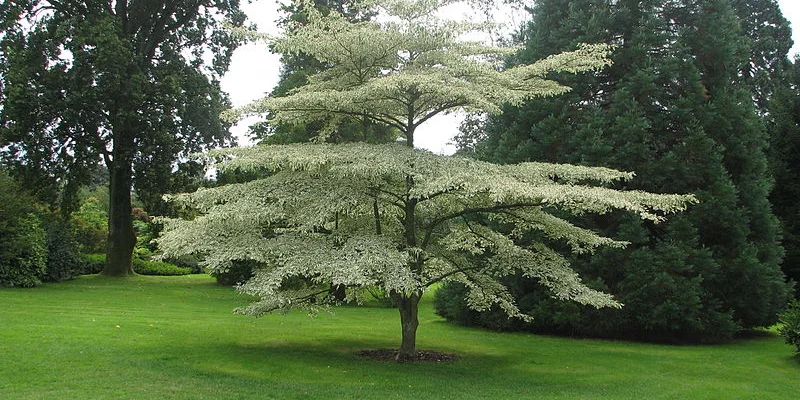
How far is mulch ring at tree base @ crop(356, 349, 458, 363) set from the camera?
35.1 feet

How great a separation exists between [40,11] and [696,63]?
21.5 m

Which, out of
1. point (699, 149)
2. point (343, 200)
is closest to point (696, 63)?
point (699, 149)

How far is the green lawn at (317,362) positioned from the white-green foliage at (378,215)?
3.78 ft

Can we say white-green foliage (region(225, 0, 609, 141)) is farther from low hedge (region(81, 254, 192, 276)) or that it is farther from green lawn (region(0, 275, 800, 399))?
low hedge (region(81, 254, 192, 276))

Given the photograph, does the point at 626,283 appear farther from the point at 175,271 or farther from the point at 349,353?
the point at 175,271

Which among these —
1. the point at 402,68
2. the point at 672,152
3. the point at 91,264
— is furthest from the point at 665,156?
the point at 91,264

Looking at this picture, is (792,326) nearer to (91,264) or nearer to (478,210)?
(478,210)

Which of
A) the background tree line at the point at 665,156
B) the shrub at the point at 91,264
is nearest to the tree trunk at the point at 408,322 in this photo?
the background tree line at the point at 665,156

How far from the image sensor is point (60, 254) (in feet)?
72.8

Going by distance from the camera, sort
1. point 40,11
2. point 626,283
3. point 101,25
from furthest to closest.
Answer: point 40,11 < point 101,25 < point 626,283

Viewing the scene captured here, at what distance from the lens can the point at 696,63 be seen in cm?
1511

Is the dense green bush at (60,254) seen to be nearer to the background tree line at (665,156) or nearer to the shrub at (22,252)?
the shrub at (22,252)

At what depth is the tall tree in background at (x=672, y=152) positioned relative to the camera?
13.4 meters

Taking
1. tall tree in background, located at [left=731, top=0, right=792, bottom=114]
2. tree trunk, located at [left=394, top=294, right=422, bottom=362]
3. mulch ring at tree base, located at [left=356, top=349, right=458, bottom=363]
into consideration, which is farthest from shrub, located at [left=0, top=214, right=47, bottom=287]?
tall tree in background, located at [left=731, top=0, right=792, bottom=114]
